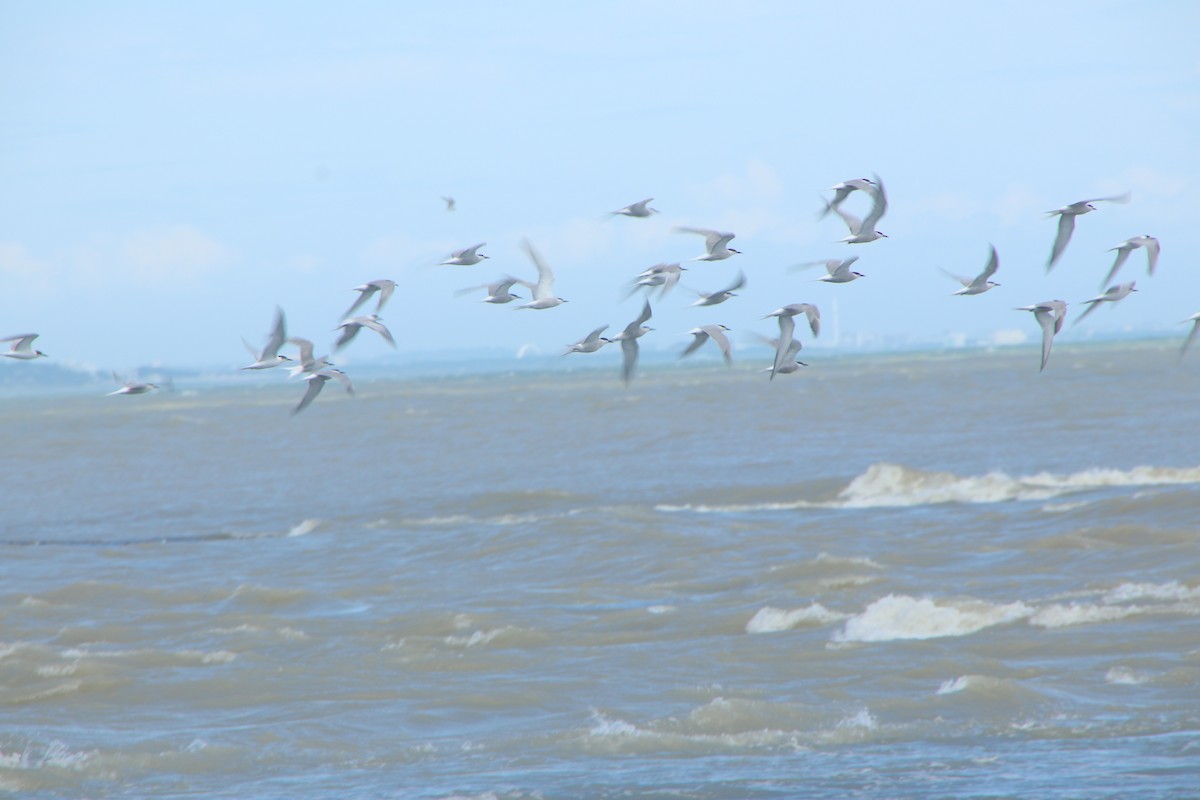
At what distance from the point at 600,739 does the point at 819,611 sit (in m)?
5.23

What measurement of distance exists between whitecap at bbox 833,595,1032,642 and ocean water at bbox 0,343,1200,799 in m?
0.06

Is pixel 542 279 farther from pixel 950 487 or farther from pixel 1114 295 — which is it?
pixel 950 487

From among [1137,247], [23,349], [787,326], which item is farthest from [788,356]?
[23,349]

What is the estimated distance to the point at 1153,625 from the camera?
1582 centimetres

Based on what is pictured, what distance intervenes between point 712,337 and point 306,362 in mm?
4048

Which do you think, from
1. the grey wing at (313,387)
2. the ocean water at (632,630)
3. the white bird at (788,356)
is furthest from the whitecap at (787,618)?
the grey wing at (313,387)

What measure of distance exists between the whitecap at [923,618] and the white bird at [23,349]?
9.33 meters

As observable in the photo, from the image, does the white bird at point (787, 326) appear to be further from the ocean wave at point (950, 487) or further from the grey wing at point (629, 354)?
the ocean wave at point (950, 487)

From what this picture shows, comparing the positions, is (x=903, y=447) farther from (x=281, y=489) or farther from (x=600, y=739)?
(x=600, y=739)

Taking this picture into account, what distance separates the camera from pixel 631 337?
14.2 meters

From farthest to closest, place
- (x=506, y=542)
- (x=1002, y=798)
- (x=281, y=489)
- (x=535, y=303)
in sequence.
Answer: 1. (x=281, y=489)
2. (x=506, y=542)
3. (x=535, y=303)
4. (x=1002, y=798)

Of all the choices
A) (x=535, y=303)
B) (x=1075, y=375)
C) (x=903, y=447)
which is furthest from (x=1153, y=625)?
(x=1075, y=375)

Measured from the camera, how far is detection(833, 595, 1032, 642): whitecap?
643 inches

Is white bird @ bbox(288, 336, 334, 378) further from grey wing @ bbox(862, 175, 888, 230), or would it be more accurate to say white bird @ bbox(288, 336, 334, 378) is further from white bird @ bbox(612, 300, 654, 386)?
grey wing @ bbox(862, 175, 888, 230)
